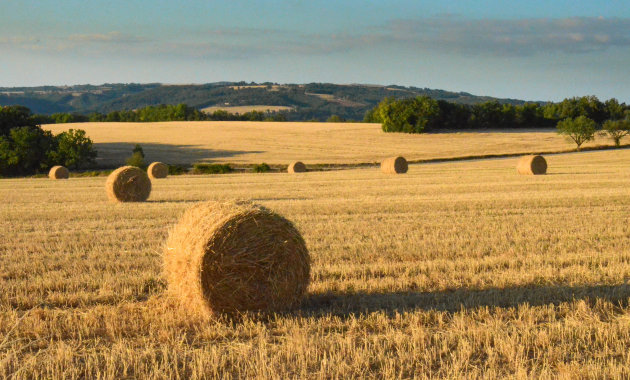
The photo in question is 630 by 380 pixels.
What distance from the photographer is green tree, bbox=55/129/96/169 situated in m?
47.1

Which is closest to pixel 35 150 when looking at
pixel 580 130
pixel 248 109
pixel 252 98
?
pixel 580 130

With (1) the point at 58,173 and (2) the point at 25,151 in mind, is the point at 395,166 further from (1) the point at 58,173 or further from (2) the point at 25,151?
(2) the point at 25,151

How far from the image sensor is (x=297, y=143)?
63406 millimetres

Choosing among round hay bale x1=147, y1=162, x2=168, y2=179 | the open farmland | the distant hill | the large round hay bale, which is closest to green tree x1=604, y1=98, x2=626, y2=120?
the open farmland

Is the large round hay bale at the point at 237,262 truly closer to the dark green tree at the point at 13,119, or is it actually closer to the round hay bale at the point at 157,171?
the round hay bale at the point at 157,171

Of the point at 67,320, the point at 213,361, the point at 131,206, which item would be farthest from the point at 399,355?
the point at 131,206

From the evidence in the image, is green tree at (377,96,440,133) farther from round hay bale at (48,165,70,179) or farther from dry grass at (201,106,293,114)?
dry grass at (201,106,293,114)

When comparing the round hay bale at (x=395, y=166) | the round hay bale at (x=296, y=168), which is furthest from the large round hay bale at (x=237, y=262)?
the round hay bale at (x=296, y=168)

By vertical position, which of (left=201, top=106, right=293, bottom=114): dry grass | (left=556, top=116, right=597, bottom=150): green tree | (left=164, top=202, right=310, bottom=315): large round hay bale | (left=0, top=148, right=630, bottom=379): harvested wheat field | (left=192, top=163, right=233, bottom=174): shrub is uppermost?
(left=201, top=106, right=293, bottom=114): dry grass

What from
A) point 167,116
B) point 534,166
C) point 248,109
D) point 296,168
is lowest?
point 296,168

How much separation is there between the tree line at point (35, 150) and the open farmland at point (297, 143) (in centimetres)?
334

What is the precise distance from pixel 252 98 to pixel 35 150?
95354 mm

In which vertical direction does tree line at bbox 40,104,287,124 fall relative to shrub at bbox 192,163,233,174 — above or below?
above

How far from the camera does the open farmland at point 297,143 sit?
53.3 m
